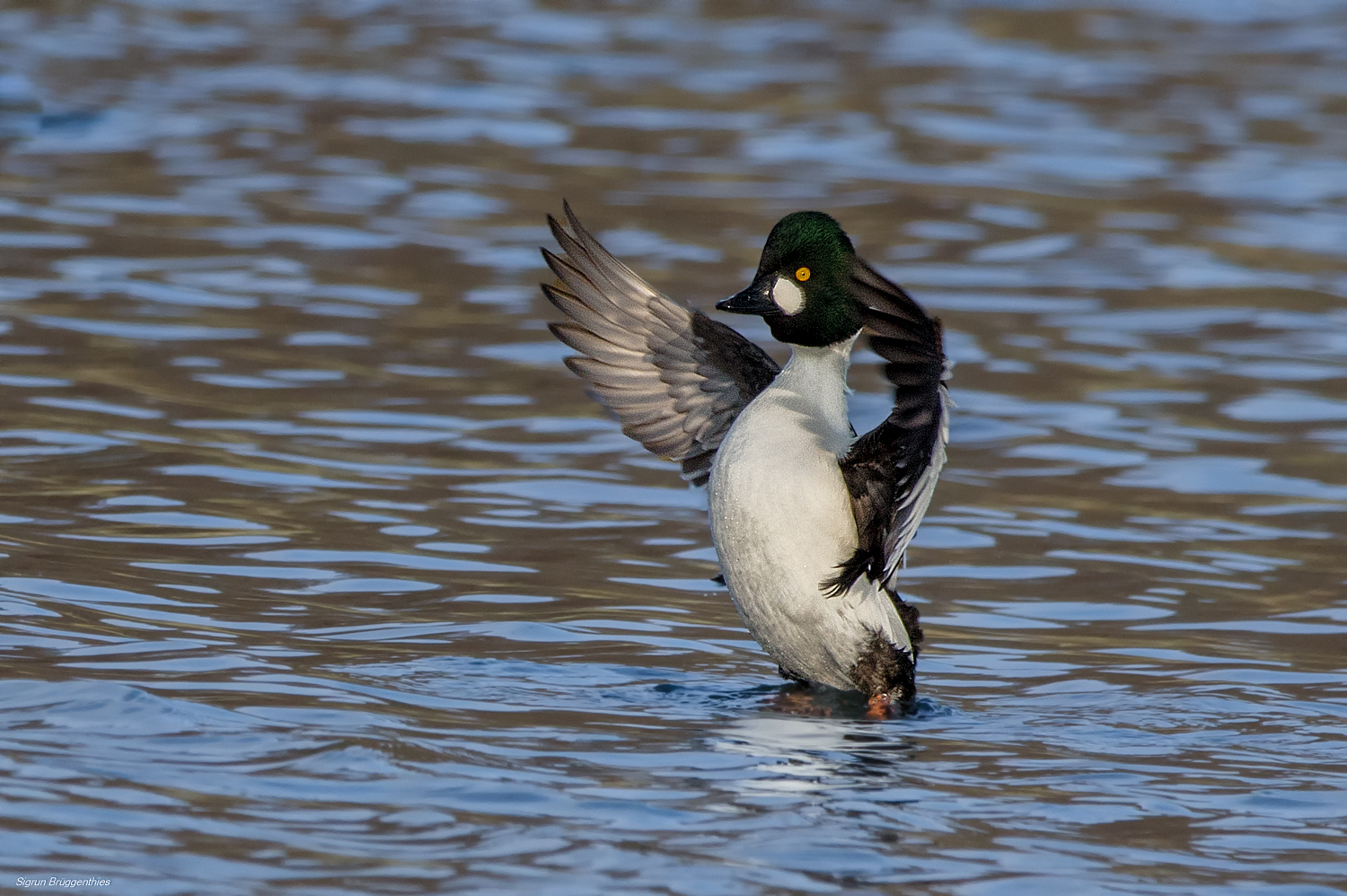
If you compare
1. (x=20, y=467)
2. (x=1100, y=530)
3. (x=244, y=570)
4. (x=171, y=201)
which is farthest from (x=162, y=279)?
(x=1100, y=530)

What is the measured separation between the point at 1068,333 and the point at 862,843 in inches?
290

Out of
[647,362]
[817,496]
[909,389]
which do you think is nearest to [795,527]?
[817,496]

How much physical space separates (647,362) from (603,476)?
2204 millimetres

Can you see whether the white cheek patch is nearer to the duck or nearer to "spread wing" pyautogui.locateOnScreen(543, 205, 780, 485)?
the duck

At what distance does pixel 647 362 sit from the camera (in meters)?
6.84

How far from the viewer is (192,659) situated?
19.6 feet

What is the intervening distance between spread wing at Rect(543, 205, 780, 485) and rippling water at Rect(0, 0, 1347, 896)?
2.48ft

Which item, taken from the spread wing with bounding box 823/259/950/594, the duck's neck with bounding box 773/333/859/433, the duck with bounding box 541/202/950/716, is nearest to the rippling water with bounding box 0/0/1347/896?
the duck with bounding box 541/202/950/716

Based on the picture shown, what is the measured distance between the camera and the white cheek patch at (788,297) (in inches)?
244

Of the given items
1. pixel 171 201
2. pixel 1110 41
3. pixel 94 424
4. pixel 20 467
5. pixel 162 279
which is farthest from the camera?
pixel 1110 41

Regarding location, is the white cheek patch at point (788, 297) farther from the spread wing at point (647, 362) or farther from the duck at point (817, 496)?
the spread wing at point (647, 362)

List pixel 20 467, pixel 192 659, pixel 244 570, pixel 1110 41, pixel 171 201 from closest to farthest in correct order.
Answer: pixel 192 659 < pixel 244 570 < pixel 20 467 < pixel 171 201 < pixel 1110 41

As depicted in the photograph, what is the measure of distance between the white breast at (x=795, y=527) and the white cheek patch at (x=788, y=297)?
186 millimetres

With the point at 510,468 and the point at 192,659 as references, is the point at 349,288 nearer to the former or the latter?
the point at 510,468
